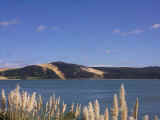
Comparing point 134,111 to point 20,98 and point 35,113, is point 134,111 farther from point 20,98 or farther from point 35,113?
point 35,113

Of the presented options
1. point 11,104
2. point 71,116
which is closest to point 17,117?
point 11,104

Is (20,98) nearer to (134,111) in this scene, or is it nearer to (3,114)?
(3,114)

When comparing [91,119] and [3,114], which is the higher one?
[91,119]

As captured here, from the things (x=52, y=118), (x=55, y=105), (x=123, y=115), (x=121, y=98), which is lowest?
(x=52, y=118)

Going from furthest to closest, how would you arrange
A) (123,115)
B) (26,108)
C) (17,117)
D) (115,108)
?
(17,117), (26,108), (115,108), (123,115)

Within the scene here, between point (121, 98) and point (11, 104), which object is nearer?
point (121, 98)

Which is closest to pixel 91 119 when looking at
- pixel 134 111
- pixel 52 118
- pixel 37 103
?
pixel 134 111

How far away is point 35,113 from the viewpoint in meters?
9.10

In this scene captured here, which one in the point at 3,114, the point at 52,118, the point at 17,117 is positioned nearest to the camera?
the point at 17,117

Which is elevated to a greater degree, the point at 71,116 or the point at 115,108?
the point at 115,108

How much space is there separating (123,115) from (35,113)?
22.0ft

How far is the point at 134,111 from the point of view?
3244 mm

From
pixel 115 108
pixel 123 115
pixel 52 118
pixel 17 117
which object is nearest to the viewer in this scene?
pixel 123 115

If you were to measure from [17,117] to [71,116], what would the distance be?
1.70m
